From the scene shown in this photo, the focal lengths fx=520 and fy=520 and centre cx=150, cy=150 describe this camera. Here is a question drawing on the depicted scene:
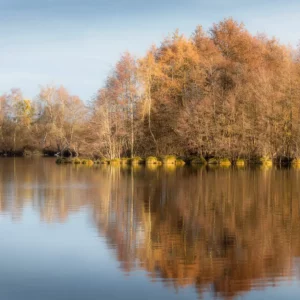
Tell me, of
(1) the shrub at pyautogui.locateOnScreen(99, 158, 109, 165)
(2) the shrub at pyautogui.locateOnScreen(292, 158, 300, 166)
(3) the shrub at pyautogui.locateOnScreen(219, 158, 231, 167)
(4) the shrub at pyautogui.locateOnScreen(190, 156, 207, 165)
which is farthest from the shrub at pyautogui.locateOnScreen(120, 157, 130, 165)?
(2) the shrub at pyautogui.locateOnScreen(292, 158, 300, 166)

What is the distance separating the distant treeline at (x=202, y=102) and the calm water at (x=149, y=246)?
27.8 m

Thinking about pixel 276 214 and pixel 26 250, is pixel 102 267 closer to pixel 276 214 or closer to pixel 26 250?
pixel 26 250

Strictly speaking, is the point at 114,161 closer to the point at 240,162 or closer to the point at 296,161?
the point at 240,162

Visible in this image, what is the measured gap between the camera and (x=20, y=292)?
8469 millimetres

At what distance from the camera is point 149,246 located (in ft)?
38.4

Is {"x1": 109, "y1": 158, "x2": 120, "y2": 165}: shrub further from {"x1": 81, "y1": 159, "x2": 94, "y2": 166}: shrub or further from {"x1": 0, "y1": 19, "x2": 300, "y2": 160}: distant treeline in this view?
{"x1": 81, "y1": 159, "x2": 94, "y2": 166}: shrub

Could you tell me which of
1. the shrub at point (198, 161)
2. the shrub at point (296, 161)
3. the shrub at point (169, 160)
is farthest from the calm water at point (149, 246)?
the shrub at point (198, 161)

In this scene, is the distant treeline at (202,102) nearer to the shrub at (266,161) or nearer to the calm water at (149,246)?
the shrub at (266,161)

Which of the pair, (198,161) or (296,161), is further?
(198,161)

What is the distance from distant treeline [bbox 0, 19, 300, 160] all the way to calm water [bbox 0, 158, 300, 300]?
27.8m

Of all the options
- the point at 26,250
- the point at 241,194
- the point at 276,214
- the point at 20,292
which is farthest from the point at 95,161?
the point at 20,292

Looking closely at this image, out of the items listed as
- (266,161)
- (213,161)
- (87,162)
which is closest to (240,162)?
(266,161)

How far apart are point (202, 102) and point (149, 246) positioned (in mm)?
39787

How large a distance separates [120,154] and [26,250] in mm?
40181
